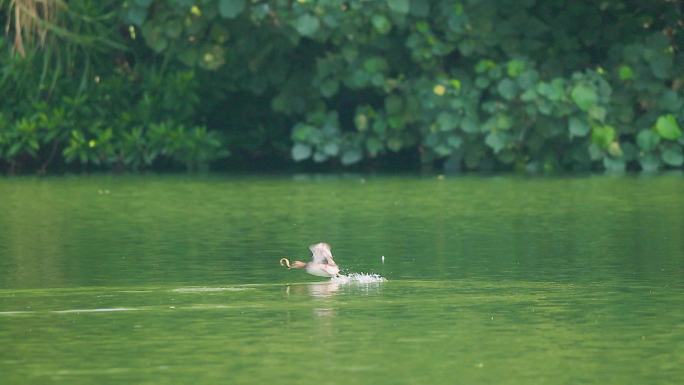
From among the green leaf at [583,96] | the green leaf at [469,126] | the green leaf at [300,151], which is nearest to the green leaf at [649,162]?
the green leaf at [583,96]

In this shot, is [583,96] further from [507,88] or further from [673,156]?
[673,156]

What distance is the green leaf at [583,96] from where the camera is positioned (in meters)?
19.6

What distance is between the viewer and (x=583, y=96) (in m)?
19.7

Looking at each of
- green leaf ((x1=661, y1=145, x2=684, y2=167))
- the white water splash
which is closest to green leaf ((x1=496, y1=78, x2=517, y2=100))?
green leaf ((x1=661, y1=145, x2=684, y2=167))

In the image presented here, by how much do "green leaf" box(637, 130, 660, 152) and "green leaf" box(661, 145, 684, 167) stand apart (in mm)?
135

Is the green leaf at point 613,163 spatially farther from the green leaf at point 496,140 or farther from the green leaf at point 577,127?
the green leaf at point 496,140

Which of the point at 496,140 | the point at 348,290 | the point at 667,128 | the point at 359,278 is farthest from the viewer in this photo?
the point at 496,140

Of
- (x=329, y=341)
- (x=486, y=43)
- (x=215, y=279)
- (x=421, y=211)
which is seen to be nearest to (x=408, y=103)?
(x=486, y=43)

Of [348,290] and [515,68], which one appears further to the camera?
[515,68]

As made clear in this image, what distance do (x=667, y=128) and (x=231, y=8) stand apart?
4386 mm

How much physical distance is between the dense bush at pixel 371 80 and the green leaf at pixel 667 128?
1 cm

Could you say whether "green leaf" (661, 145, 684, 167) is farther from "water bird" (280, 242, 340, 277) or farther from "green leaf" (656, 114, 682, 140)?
"water bird" (280, 242, 340, 277)

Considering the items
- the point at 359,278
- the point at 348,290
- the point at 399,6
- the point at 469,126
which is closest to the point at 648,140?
the point at 469,126

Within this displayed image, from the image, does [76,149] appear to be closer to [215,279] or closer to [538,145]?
[538,145]
